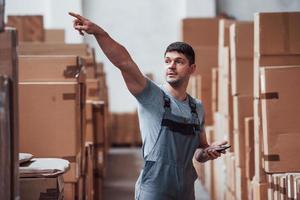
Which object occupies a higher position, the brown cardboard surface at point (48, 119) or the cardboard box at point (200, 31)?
the cardboard box at point (200, 31)

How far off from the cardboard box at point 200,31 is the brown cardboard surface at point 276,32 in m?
3.43

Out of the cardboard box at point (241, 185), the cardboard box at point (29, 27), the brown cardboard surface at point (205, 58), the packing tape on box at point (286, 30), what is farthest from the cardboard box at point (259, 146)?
the cardboard box at point (29, 27)

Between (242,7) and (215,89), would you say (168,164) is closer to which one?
(215,89)

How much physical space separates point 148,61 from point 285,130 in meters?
7.78

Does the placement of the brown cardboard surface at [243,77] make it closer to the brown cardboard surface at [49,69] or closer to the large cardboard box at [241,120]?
the large cardboard box at [241,120]

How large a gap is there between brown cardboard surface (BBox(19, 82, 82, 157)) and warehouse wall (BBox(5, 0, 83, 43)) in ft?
22.5

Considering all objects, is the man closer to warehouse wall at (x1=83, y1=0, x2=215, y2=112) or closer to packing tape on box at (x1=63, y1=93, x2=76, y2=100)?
packing tape on box at (x1=63, y1=93, x2=76, y2=100)

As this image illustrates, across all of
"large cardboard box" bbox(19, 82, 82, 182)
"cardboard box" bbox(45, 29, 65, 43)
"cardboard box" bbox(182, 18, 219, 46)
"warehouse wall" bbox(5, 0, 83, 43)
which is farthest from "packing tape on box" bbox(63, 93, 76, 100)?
"warehouse wall" bbox(5, 0, 83, 43)

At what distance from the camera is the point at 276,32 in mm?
3471

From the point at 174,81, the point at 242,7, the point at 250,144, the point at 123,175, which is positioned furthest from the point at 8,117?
the point at 242,7

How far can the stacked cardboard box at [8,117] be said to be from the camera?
6.48 ft

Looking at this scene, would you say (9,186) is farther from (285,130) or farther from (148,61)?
(148,61)

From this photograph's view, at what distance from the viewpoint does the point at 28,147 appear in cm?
315

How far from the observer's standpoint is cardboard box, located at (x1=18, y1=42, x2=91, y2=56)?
14.7 ft
